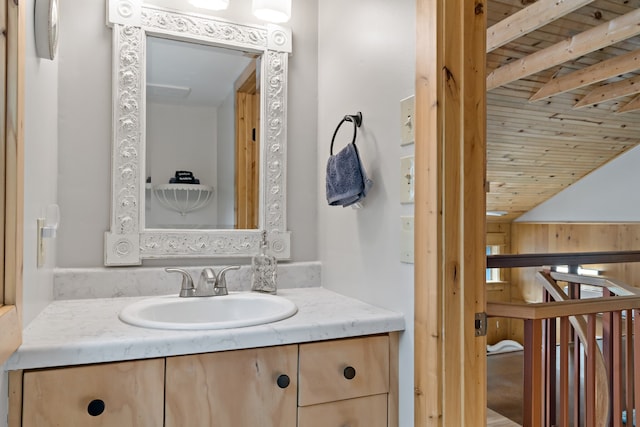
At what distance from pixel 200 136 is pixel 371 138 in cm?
68

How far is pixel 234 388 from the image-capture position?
1.08 metres

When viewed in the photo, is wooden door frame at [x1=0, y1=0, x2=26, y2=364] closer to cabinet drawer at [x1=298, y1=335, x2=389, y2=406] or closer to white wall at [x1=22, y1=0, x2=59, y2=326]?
white wall at [x1=22, y1=0, x2=59, y2=326]

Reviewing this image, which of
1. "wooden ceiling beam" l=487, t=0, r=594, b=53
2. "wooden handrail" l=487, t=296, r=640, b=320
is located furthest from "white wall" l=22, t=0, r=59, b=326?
"wooden ceiling beam" l=487, t=0, r=594, b=53

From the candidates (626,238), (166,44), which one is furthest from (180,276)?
(626,238)

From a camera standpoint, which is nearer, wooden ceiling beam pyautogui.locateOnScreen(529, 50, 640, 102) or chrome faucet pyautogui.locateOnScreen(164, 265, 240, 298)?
chrome faucet pyautogui.locateOnScreen(164, 265, 240, 298)

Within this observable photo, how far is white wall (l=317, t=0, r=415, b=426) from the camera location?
4.12ft

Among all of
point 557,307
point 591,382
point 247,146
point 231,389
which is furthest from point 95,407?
point 591,382

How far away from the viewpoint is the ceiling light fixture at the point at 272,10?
1.67 metres

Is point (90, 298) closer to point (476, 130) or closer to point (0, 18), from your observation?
point (0, 18)

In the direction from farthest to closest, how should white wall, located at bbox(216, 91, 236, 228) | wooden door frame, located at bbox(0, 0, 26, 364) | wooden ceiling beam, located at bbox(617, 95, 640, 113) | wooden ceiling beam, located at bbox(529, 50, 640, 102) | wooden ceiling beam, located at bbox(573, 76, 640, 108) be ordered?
wooden ceiling beam, located at bbox(617, 95, 640, 113) → wooden ceiling beam, located at bbox(573, 76, 640, 108) → wooden ceiling beam, located at bbox(529, 50, 640, 102) → white wall, located at bbox(216, 91, 236, 228) → wooden door frame, located at bbox(0, 0, 26, 364)

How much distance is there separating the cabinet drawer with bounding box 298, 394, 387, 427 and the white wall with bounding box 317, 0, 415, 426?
66 mm

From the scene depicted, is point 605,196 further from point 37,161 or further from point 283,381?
point 37,161

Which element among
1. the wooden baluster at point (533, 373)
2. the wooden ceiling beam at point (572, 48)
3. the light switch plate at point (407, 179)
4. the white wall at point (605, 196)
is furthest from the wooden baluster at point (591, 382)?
Result: the white wall at point (605, 196)

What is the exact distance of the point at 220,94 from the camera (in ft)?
5.63
